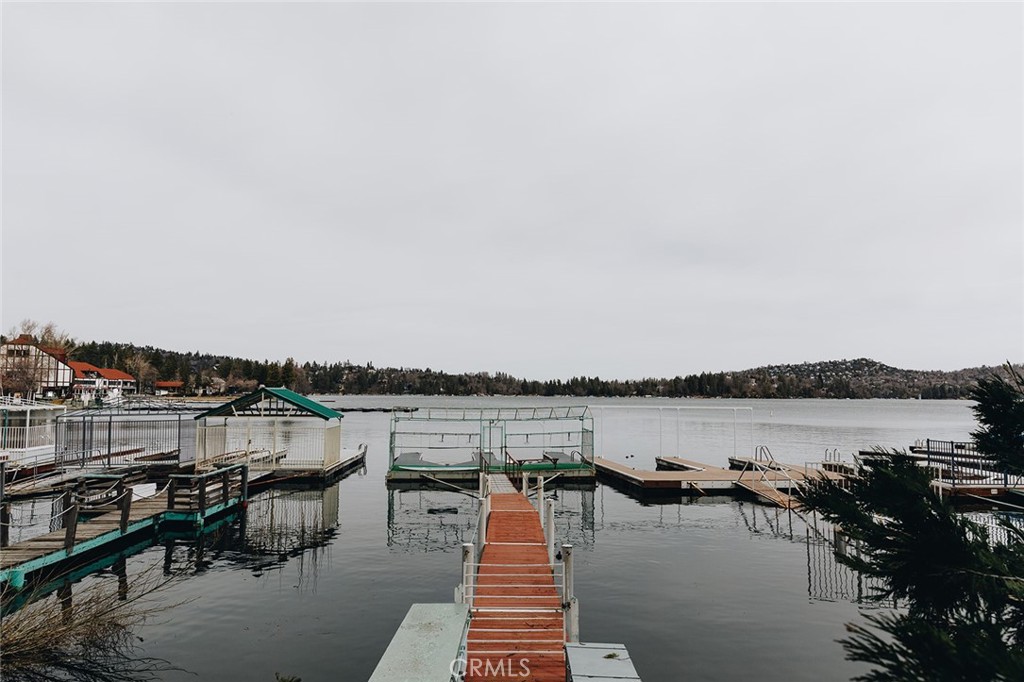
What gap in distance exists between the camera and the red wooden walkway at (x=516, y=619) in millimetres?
11227

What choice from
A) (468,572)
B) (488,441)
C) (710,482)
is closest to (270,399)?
(468,572)

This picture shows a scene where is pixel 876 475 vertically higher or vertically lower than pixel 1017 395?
lower

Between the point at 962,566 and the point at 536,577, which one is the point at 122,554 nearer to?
the point at 536,577

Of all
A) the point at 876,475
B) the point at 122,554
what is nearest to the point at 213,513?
the point at 122,554

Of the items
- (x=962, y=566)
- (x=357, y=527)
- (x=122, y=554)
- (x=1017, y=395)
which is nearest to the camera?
(x=962, y=566)

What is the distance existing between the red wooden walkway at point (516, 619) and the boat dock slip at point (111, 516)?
1128 centimetres

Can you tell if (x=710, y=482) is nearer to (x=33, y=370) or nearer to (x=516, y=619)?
(x=516, y=619)

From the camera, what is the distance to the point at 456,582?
20172 mm

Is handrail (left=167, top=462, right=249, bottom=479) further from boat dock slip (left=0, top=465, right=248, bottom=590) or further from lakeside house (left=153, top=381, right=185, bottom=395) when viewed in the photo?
lakeside house (left=153, top=381, right=185, bottom=395)

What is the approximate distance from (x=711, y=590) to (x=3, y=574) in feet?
67.5

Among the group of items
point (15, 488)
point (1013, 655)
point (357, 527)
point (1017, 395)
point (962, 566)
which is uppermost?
point (1017, 395)

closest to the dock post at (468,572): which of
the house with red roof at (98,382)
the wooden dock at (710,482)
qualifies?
the wooden dock at (710,482)

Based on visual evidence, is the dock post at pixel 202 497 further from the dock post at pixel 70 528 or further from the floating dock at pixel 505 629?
the floating dock at pixel 505 629

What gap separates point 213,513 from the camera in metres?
26.9
